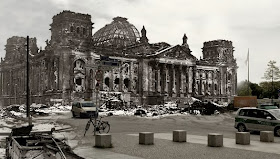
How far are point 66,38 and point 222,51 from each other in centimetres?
4903

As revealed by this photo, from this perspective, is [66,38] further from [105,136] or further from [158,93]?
[105,136]

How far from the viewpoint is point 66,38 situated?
71062 millimetres

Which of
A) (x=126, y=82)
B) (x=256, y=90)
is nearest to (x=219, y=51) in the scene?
(x=256, y=90)

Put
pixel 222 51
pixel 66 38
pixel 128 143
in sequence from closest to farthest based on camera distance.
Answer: pixel 128 143, pixel 66 38, pixel 222 51

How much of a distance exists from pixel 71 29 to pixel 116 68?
14406mm

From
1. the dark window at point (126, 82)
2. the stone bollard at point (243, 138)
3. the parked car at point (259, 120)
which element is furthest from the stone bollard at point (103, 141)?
the dark window at point (126, 82)

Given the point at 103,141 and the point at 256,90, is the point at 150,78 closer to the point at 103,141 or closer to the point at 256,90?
the point at 256,90

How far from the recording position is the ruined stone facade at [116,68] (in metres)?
71.9

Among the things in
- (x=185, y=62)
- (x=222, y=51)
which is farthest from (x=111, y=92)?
(x=222, y=51)

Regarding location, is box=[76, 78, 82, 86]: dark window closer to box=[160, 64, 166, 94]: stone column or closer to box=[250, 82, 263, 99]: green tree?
box=[160, 64, 166, 94]: stone column

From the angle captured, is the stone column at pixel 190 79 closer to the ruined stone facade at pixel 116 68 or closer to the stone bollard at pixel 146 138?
the ruined stone facade at pixel 116 68

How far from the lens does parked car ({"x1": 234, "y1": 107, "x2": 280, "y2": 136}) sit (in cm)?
2153

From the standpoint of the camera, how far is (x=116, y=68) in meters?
65.9

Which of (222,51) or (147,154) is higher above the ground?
(222,51)
